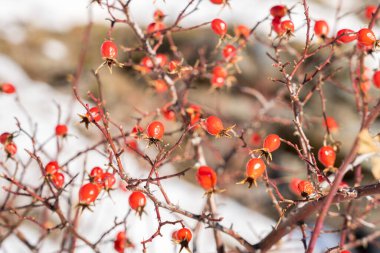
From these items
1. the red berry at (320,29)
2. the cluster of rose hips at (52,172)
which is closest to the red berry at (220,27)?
the red berry at (320,29)

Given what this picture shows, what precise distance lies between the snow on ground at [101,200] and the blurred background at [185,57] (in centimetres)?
28

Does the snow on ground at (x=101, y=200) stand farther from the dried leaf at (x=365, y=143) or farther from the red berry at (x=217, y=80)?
the dried leaf at (x=365, y=143)

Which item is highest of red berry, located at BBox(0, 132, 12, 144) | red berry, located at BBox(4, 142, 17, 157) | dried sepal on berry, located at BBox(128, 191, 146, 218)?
red berry, located at BBox(0, 132, 12, 144)

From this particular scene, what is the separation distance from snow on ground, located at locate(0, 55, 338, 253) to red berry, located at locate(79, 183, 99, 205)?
1907mm

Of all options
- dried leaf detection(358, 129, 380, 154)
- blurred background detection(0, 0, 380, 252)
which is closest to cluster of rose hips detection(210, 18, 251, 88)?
dried leaf detection(358, 129, 380, 154)

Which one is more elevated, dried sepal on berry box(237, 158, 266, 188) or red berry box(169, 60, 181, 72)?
red berry box(169, 60, 181, 72)

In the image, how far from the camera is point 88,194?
1.76 meters

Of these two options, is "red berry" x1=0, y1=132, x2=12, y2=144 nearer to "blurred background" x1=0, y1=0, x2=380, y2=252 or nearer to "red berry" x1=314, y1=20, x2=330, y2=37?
"red berry" x1=314, y1=20, x2=330, y2=37

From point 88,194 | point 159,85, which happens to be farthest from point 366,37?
point 88,194

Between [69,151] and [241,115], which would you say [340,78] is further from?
[69,151]

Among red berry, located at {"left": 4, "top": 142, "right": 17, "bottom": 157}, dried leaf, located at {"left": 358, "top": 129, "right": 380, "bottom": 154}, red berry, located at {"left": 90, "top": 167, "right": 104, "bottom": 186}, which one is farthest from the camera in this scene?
red berry, located at {"left": 4, "top": 142, "right": 17, "bottom": 157}

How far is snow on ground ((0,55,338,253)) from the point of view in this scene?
198 inches

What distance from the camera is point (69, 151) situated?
675 cm

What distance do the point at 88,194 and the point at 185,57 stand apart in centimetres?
593
